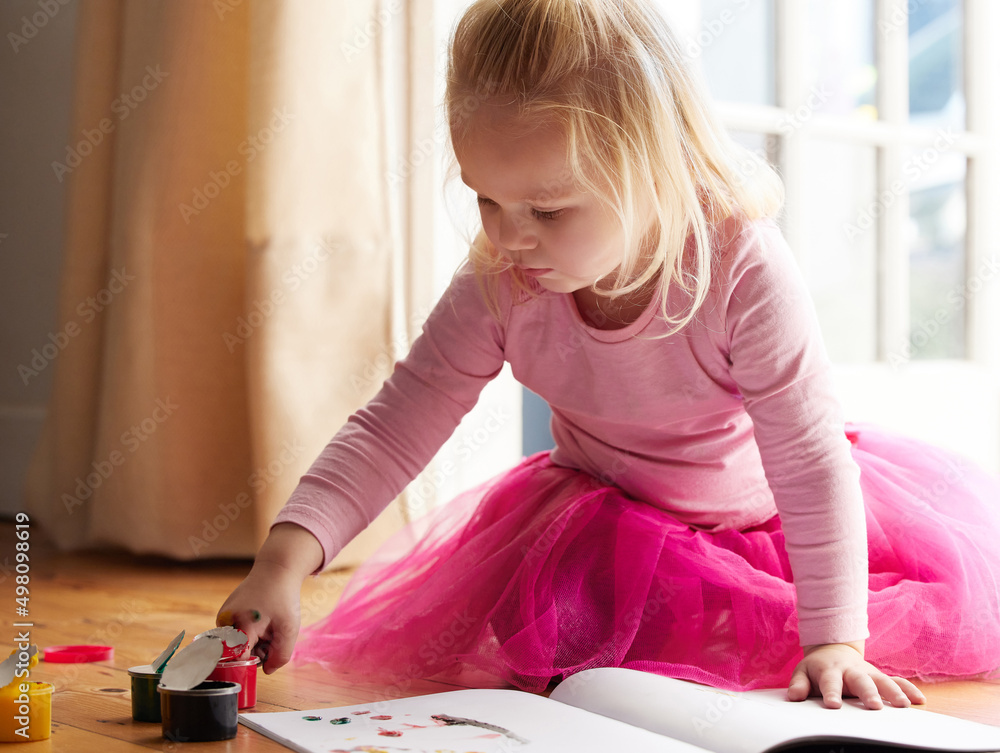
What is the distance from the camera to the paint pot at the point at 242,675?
26.4 inches

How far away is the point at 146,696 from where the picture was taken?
673 millimetres

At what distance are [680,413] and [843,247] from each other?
155 cm

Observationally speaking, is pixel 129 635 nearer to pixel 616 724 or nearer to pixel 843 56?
pixel 616 724

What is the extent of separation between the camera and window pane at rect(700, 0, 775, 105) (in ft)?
6.66

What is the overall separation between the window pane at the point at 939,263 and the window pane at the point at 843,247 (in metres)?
0.13
